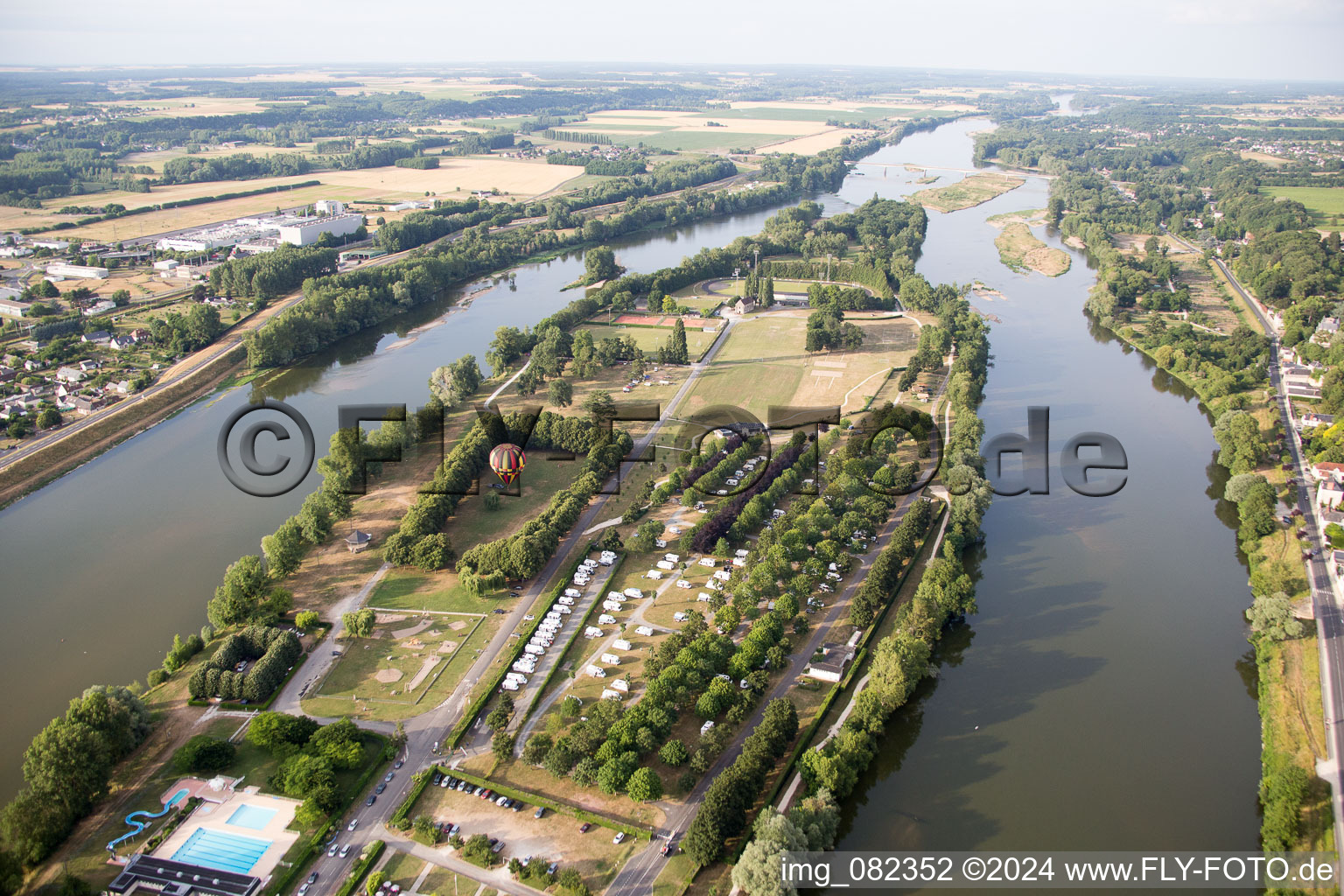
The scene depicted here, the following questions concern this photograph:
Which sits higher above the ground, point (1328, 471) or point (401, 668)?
point (1328, 471)

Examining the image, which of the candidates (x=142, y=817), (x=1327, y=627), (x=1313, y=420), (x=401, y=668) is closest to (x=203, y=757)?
(x=142, y=817)

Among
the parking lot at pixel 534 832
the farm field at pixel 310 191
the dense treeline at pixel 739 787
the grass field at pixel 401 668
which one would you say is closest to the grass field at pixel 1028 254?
the farm field at pixel 310 191

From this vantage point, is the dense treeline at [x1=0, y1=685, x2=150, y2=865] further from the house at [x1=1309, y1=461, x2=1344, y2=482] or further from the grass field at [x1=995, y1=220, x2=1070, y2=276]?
the grass field at [x1=995, y1=220, x2=1070, y2=276]

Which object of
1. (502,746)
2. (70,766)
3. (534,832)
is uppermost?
(70,766)

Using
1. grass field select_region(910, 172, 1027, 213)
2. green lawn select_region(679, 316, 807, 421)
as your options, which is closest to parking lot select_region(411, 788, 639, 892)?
green lawn select_region(679, 316, 807, 421)

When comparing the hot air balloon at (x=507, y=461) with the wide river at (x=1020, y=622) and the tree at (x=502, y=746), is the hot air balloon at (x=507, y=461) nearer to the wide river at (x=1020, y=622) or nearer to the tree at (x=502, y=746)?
the wide river at (x=1020, y=622)

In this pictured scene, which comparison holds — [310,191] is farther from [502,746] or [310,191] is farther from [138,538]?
[502,746]

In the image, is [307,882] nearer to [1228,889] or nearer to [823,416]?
[1228,889]
